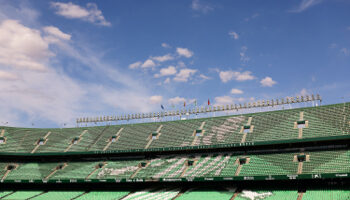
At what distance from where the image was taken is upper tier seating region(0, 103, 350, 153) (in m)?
41.0

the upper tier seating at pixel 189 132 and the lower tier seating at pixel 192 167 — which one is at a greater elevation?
the upper tier seating at pixel 189 132

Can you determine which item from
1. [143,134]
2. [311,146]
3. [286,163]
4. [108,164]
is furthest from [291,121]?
[108,164]

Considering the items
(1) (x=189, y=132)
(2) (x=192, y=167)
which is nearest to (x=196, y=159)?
(2) (x=192, y=167)

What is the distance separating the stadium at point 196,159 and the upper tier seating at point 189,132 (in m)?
0.14

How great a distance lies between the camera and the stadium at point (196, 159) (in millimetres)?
35219

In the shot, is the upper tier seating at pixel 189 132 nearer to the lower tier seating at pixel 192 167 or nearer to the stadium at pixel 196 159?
the stadium at pixel 196 159

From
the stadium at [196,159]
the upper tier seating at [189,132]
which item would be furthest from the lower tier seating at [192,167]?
the upper tier seating at [189,132]

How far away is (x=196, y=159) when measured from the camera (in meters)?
42.8

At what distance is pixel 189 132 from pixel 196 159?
22.2ft

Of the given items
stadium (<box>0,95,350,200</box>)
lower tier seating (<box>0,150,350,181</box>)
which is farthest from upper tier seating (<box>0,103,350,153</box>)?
lower tier seating (<box>0,150,350,181</box>)

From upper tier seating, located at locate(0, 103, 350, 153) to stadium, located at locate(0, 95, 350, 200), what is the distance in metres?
0.14

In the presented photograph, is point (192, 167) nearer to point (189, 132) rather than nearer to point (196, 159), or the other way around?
point (196, 159)

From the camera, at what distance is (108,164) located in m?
47.2

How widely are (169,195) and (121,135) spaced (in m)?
18.5
